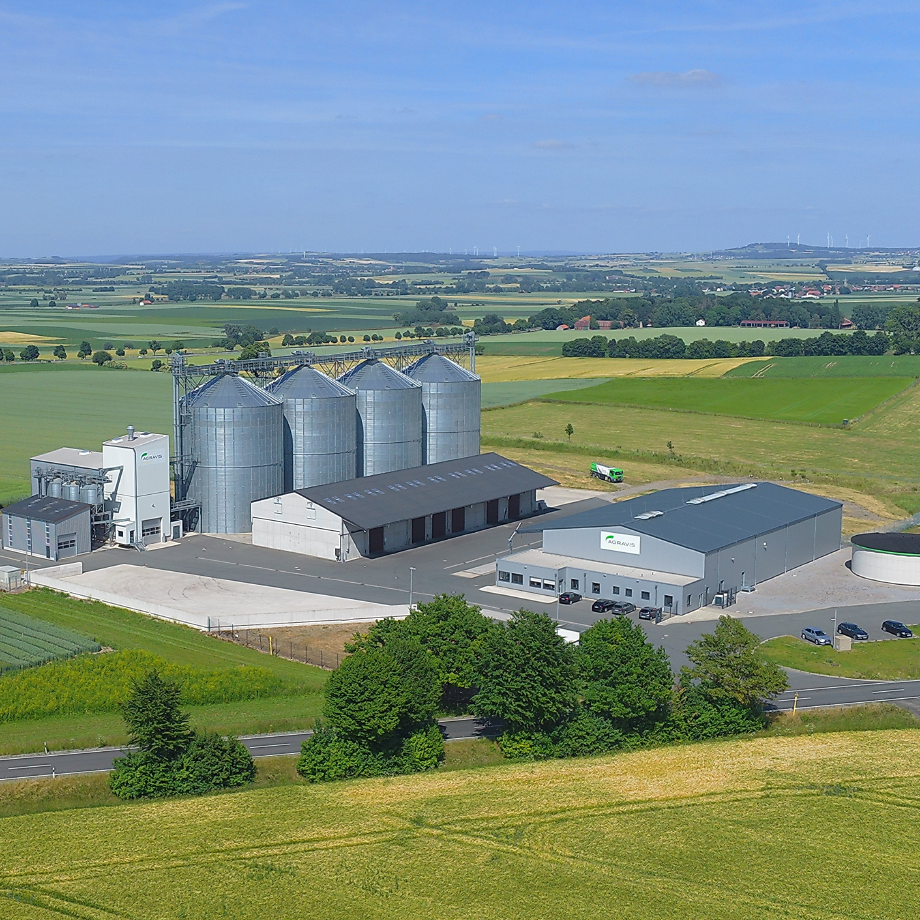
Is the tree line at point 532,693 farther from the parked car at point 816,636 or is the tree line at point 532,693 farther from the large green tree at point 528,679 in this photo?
the parked car at point 816,636

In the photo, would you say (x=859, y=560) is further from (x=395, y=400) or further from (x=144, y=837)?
(x=144, y=837)

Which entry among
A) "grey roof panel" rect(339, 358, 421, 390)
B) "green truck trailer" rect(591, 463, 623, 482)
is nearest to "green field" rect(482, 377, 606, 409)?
"green truck trailer" rect(591, 463, 623, 482)

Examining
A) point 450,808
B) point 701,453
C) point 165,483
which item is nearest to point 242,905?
point 450,808

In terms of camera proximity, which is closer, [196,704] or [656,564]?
[196,704]

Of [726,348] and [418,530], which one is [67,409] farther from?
[726,348]

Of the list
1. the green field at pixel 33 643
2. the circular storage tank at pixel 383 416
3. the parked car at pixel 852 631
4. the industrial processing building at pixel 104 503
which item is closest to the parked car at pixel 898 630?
the parked car at pixel 852 631

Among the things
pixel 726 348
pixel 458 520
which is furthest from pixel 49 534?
pixel 726 348
